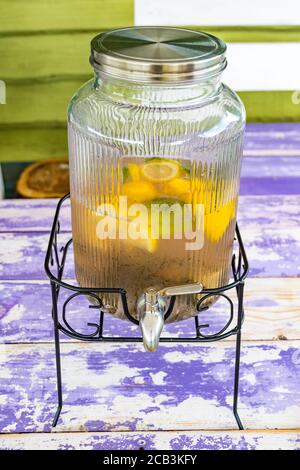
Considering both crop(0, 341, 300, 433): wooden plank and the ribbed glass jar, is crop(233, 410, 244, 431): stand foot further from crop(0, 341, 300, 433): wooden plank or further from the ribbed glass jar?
the ribbed glass jar

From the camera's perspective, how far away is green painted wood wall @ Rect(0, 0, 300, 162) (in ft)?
3.98

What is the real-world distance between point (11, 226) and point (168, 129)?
0.48 meters

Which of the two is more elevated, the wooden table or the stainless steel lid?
the stainless steel lid

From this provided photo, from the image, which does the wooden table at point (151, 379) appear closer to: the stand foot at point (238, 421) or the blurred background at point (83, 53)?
the stand foot at point (238, 421)

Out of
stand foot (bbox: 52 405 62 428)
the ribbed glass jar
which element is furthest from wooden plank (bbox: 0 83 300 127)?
stand foot (bbox: 52 405 62 428)

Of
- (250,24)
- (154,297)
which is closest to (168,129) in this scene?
(154,297)

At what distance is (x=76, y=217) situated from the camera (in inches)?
27.0

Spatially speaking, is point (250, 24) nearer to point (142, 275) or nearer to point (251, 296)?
point (251, 296)

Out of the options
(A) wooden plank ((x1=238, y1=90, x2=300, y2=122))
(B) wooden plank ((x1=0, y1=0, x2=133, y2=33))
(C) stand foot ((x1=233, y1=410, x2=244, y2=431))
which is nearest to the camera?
(C) stand foot ((x1=233, y1=410, x2=244, y2=431))

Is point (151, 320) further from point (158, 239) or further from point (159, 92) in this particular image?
point (159, 92)

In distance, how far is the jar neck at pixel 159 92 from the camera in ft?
1.94

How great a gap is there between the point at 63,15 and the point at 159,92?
697mm

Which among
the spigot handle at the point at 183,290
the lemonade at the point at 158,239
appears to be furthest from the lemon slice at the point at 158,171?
the spigot handle at the point at 183,290

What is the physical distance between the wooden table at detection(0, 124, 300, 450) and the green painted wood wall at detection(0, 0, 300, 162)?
1.47ft
